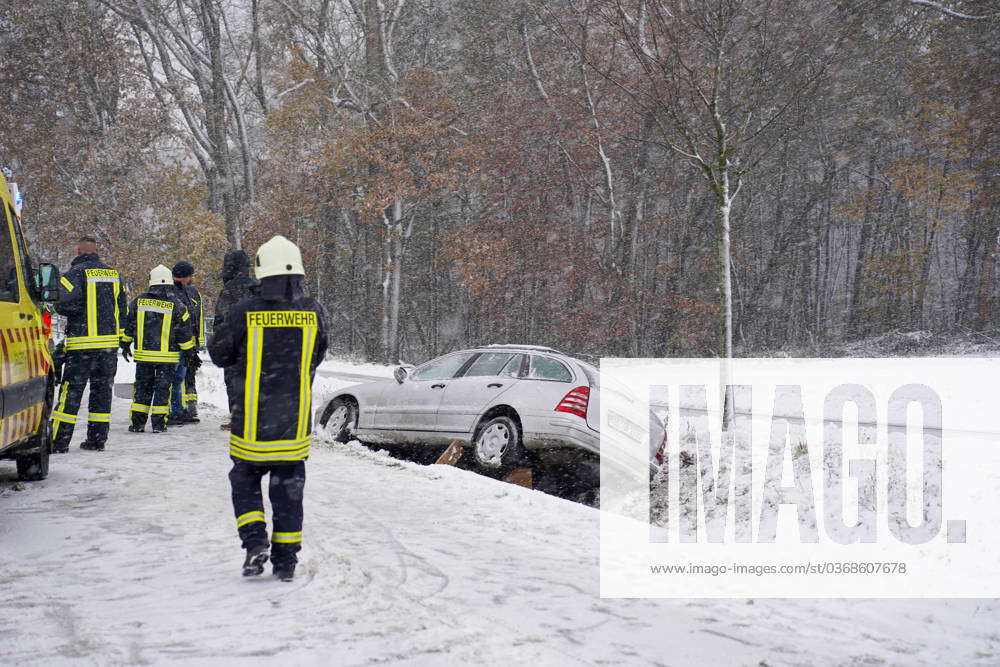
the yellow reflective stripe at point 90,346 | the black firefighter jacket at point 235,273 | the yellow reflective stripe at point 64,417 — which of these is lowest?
the yellow reflective stripe at point 64,417

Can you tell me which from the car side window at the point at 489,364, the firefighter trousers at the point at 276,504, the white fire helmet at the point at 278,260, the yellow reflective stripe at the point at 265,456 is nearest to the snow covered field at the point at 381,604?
the firefighter trousers at the point at 276,504

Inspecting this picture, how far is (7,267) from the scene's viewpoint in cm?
609

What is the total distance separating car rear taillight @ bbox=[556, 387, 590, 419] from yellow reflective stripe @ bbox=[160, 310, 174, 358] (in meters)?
4.89

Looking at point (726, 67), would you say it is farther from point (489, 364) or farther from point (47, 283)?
point (47, 283)

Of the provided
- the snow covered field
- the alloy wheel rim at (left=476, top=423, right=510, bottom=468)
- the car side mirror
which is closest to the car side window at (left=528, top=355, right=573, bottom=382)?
the alloy wheel rim at (left=476, top=423, right=510, bottom=468)

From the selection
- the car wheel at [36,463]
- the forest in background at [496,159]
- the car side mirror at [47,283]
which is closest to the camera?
the car side mirror at [47,283]

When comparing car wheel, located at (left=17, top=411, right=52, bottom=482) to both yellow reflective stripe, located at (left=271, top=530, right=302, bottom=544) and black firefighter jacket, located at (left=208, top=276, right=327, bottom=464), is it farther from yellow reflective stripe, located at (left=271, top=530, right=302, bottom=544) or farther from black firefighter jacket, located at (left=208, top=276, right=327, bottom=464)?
yellow reflective stripe, located at (left=271, top=530, right=302, bottom=544)

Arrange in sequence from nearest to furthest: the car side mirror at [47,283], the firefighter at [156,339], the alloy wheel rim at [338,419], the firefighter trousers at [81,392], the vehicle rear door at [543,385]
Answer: the car side mirror at [47,283] < the vehicle rear door at [543,385] < the firefighter trousers at [81,392] < the firefighter at [156,339] < the alloy wheel rim at [338,419]

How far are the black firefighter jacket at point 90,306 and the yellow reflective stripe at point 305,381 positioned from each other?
500 centimetres

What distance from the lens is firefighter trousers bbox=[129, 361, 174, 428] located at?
32.4ft

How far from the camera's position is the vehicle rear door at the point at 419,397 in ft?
31.2

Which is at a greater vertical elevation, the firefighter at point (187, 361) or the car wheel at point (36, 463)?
the firefighter at point (187, 361)

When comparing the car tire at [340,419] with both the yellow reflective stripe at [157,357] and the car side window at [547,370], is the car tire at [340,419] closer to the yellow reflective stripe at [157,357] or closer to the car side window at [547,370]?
the yellow reflective stripe at [157,357]

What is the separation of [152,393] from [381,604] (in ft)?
23.5
